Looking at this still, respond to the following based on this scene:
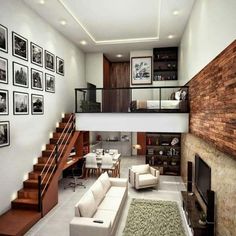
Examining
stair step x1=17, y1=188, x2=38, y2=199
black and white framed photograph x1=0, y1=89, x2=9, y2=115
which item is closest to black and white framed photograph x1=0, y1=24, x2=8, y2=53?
black and white framed photograph x1=0, y1=89, x2=9, y2=115

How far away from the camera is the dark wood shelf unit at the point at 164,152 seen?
352 inches

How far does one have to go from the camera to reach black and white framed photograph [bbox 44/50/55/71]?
22.2 feet

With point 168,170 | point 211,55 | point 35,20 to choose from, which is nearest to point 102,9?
point 35,20

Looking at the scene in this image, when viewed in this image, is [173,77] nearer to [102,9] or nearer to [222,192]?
[102,9]

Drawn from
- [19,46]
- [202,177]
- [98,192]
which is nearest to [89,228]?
[98,192]

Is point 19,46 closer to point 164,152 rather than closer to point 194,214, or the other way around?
point 194,214

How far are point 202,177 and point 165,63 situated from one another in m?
6.37

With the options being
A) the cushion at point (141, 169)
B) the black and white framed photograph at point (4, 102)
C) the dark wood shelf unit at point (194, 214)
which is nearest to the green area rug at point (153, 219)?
the dark wood shelf unit at point (194, 214)

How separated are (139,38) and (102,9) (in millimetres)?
2821

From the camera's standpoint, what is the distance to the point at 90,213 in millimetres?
4406

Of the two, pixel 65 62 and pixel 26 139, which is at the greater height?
pixel 65 62

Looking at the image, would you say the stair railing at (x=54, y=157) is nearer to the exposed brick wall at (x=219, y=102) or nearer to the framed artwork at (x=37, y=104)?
the framed artwork at (x=37, y=104)

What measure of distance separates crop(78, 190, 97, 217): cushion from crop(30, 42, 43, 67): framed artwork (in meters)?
4.20

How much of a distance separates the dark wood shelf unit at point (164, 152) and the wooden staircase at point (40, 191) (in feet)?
12.5
